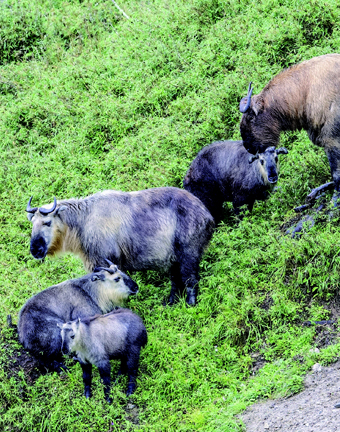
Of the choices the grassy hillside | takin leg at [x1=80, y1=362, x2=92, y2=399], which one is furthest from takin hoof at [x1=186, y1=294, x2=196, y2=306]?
takin leg at [x1=80, y1=362, x2=92, y2=399]

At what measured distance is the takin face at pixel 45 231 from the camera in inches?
250

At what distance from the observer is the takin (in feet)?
19.7

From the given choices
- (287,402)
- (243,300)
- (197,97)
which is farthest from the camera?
(197,97)

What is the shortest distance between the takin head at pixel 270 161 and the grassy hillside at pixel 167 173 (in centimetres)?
34

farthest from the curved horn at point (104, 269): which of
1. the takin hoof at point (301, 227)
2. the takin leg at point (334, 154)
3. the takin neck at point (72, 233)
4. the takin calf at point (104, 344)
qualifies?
the takin leg at point (334, 154)

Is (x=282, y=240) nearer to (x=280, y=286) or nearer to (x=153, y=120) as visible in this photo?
(x=280, y=286)

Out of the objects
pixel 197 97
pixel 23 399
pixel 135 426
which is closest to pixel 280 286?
pixel 135 426

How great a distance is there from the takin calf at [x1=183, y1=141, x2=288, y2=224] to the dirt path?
273 cm

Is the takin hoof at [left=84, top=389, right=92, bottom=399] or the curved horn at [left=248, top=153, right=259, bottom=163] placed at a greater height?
the curved horn at [left=248, top=153, right=259, bottom=163]

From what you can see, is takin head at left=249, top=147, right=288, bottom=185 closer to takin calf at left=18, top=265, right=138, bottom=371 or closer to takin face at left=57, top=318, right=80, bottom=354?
takin calf at left=18, top=265, right=138, bottom=371

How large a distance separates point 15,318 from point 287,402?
3.37 meters

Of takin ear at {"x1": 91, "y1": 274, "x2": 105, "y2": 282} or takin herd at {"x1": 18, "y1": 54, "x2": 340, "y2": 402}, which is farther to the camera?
Answer: takin ear at {"x1": 91, "y1": 274, "x2": 105, "y2": 282}

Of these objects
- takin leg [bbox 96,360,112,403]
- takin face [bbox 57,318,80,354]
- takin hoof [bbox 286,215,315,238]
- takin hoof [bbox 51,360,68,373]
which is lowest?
takin hoof [bbox 51,360,68,373]

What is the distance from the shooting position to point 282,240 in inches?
245
